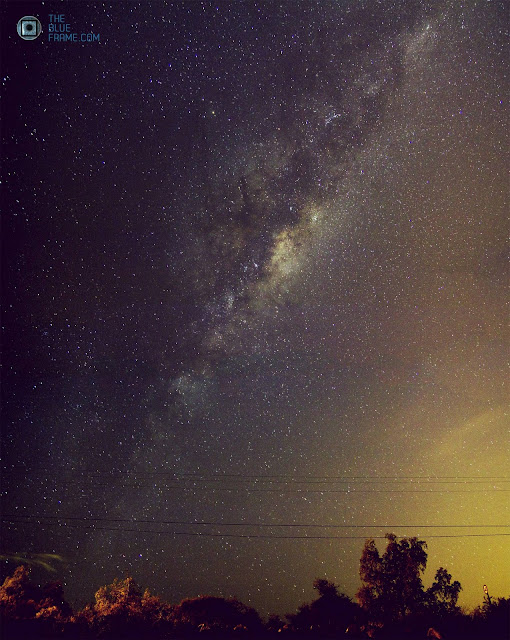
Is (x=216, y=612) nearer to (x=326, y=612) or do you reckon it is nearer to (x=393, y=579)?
(x=326, y=612)

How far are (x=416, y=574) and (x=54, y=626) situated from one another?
58.5 ft

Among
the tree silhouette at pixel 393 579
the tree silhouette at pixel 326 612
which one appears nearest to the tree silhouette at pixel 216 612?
the tree silhouette at pixel 326 612

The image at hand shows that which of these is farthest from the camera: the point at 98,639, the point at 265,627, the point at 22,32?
the point at 265,627

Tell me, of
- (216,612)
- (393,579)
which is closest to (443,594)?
(393,579)

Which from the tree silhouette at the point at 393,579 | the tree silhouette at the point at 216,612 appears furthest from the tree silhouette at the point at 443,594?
the tree silhouette at the point at 216,612

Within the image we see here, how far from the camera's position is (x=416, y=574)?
834 inches

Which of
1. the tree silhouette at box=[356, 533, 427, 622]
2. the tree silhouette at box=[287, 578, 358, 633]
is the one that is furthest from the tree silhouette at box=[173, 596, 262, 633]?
the tree silhouette at box=[356, 533, 427, 622]

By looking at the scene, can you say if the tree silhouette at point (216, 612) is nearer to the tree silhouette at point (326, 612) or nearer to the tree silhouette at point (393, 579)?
the tree silhouette at point (326, 612)

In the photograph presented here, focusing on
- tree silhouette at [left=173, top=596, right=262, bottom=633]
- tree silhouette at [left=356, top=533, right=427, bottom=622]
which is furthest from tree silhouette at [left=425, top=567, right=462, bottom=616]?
tree silhouette at [left=173, top=596, right=262, bottom=633]

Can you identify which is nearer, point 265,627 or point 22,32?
point 22,32

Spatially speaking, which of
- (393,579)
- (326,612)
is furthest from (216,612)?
(393,579)

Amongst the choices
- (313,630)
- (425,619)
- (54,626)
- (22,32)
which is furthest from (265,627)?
(22,32)

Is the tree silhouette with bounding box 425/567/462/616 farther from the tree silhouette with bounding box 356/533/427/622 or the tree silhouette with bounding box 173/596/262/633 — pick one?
the tree silhouette with bounding box 173/596/262/633

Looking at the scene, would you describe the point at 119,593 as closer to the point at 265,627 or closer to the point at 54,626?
the point at 54,626
